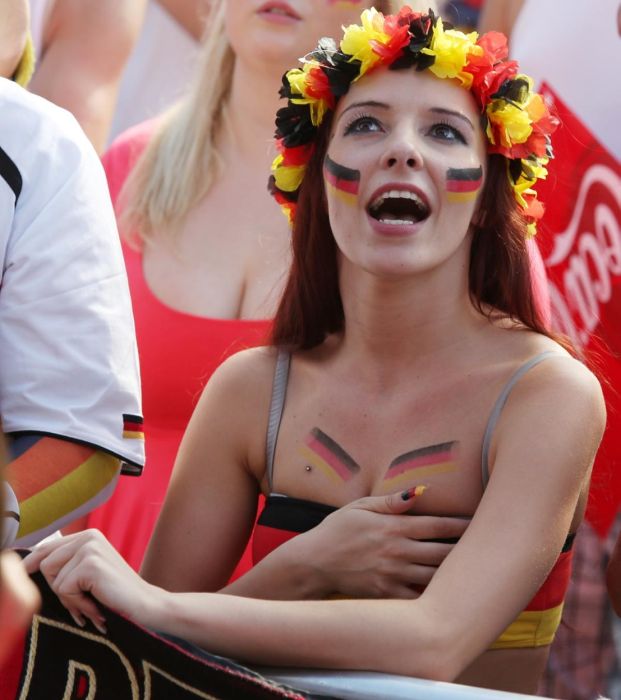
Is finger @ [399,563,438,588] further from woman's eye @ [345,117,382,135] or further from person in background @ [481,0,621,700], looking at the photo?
person in background @ [481,0,621,700]

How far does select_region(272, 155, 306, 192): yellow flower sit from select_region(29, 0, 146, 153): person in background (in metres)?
1.29

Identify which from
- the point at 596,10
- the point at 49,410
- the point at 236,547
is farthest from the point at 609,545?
the point at 49,410

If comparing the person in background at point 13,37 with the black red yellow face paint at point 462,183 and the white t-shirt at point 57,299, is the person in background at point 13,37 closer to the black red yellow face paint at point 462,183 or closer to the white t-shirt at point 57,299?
the white t-shirt at point 57,299

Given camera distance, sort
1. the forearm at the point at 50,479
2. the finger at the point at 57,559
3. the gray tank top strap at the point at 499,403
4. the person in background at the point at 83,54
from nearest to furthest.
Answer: the finger at the point at 57,559
the forearm at the point at 50,479
the gray tank top strap at the point at 499,403
the person in background at the point at 83,54

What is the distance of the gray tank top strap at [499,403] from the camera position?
6.84ft

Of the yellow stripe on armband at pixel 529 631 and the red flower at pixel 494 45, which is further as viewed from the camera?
the red flower at pixel 494 45

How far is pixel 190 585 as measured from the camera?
2293 millimetres

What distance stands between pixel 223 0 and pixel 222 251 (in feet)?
2.08

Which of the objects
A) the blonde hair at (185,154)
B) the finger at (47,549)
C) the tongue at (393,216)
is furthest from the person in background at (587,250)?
the finger at (47,549)

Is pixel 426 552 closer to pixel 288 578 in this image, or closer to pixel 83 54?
pixel 288 578

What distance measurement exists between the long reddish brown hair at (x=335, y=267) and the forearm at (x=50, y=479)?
496mm

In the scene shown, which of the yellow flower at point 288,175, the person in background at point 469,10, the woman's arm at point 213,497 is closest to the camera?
the woman's arm at point 213,497

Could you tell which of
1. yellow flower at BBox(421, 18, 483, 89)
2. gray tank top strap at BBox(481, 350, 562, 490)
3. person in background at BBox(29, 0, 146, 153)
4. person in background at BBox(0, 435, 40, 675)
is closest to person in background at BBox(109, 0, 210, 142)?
person in background at BBox(29, 0, 146, 153)

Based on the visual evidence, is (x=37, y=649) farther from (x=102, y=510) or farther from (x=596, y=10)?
(x=596, y=10)
